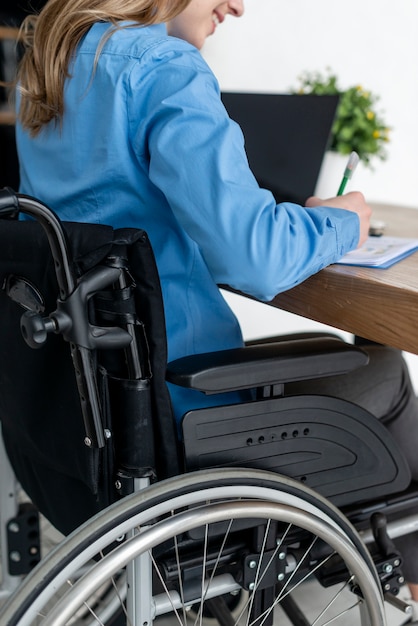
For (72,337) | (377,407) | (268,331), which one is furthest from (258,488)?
(268,331)

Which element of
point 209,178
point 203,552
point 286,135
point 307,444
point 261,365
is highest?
point 209,178

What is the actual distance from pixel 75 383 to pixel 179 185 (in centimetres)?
28

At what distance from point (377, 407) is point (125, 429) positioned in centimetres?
51

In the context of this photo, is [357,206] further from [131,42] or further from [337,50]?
[337,50]

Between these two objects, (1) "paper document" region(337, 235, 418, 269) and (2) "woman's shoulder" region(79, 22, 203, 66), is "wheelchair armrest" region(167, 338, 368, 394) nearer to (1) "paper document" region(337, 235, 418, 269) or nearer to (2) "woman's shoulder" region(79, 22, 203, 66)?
(1) "paper document" region(337, 235, 418, 269)

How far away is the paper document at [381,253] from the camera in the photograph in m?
1.04

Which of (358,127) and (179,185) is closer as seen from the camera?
(179,185)

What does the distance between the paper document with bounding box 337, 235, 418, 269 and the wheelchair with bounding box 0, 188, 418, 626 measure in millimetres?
125

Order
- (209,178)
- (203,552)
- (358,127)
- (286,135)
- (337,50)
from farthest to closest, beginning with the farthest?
(337,50), (358,127), (286,135), (203,552), (209,178)

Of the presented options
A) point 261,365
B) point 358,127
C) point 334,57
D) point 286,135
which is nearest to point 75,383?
point 261,365

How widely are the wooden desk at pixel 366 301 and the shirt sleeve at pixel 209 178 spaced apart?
89mm

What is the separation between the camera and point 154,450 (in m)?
0.90

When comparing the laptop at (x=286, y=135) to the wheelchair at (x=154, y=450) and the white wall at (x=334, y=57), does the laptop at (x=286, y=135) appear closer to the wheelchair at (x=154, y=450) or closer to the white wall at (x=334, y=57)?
the wheelchair at (x=154, y=450)

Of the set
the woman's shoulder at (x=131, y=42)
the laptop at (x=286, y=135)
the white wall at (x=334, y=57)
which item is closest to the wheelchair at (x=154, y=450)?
the woman's shoulder at (x=131, y=42)
